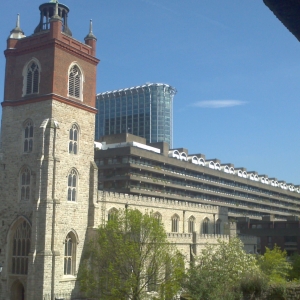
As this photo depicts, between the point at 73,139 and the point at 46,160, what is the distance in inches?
178

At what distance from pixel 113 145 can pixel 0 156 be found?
129 ft

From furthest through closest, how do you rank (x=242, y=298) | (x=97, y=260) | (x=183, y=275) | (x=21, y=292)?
1. (x=21, y=292)
2. (x=97, y=260)
3. (x=183, y=275)
4. (x=242, y=298)

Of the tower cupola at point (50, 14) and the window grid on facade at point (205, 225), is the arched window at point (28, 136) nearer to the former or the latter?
the tower cupola at point (50, 14)

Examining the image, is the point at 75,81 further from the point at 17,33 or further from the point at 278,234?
the point at 278,234

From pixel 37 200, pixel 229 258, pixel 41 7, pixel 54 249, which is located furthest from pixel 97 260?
pixel 41 7

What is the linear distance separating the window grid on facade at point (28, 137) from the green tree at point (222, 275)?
20347 mm

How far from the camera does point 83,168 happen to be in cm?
4875

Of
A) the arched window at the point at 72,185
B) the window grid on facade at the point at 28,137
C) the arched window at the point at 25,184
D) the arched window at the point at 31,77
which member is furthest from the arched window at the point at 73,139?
the arched window at the point at 31,77

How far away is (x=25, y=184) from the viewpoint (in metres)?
46.9

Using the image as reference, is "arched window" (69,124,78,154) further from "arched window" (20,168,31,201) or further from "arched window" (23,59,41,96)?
"arched window" (23,59,41,96)

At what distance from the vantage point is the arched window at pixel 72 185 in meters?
46.8

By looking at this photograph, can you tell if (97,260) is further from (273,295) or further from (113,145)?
(113,145)

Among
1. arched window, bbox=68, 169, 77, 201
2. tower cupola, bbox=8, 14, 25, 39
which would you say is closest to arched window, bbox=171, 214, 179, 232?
arched window, bbox=68, 169, 77, 201

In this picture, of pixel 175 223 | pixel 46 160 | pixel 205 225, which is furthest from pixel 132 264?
pixel 205 225
